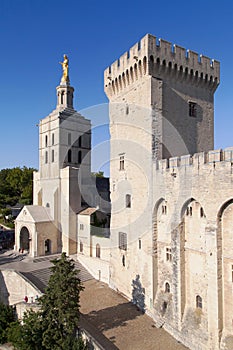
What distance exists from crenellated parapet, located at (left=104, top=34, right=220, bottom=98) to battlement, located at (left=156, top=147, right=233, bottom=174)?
6664mm

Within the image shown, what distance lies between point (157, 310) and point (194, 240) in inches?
230

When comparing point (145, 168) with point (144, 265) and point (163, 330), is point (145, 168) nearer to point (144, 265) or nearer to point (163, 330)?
point (144, 265)

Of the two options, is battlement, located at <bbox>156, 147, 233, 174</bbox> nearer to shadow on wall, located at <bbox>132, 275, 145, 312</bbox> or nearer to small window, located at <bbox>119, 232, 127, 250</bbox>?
small window, located at <bbox>119, 232, 127, 250</bbox>

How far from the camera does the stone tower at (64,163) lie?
103ft

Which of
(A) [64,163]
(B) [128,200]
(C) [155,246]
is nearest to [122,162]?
(B) [128,200]

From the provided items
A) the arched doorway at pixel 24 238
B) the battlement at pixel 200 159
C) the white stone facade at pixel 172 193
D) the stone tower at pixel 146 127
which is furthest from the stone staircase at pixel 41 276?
the battlement at pixel 200 159

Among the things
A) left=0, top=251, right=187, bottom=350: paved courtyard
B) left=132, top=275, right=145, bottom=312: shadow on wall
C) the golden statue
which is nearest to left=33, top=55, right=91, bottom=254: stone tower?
the golden statue

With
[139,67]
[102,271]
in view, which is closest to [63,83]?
[139,67]

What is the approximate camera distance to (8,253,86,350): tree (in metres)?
15.0

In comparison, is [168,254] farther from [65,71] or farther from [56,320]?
[65,71]

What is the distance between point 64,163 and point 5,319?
1914 cm

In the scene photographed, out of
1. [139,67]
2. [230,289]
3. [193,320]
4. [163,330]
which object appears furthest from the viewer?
[139,67]

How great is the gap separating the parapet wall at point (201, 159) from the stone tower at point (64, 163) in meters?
16.1

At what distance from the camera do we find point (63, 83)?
36281 mm
